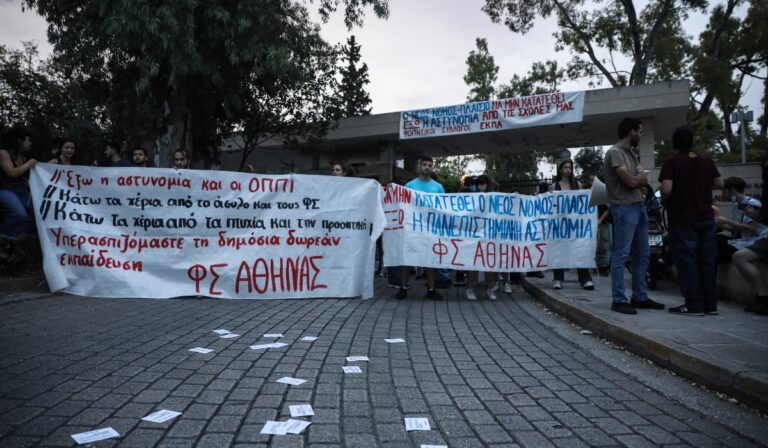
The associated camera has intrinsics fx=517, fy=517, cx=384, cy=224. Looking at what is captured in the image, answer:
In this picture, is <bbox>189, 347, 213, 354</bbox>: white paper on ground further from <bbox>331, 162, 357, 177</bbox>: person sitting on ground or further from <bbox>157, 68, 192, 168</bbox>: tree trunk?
<bbox>157, 68, 192, 168</bbox>: tree trunk

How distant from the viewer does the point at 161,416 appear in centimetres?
272

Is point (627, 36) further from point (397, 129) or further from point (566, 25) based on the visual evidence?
point (397, 129)

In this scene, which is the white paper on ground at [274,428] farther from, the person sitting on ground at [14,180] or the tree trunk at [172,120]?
the tree trunk at [172,120]

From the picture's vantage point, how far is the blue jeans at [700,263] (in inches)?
218

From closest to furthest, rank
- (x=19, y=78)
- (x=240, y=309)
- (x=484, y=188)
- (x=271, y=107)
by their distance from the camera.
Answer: (x=240, y=309) < (x=484, y=188) < (x=271, y=107) < (x=19, y=78)

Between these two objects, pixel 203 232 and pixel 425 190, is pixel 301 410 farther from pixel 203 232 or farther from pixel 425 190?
pixel 425 190

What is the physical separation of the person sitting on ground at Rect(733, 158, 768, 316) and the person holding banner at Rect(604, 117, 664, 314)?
0.98 m

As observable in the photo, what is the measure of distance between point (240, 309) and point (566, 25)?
22326 millimetres

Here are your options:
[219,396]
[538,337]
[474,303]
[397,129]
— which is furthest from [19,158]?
[397,129]

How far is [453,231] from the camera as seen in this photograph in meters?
7.64

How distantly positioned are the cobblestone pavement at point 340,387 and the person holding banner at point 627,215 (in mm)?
992

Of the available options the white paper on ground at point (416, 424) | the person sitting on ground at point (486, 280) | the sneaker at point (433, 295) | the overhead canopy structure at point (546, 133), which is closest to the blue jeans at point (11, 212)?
the sneaker at point (433, 295)

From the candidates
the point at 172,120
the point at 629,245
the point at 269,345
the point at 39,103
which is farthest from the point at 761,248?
the point at 39,103

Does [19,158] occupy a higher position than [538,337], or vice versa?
[19,158]
